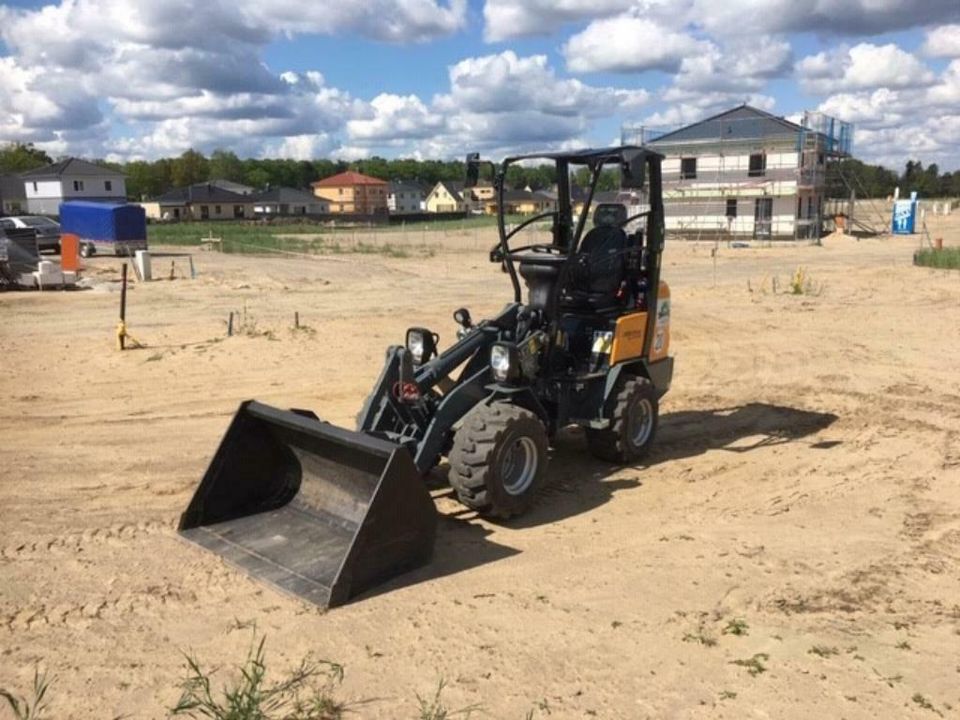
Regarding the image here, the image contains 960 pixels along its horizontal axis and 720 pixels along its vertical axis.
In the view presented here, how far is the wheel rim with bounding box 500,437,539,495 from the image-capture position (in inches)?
242

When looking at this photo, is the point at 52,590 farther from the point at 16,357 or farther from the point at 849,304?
the point at 849,304

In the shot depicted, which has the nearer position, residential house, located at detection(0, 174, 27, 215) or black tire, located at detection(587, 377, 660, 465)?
black tire, located at detection(587, 377, 660, 465)

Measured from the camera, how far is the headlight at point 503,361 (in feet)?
20.5

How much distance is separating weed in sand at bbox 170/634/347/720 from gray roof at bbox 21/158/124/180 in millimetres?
77380

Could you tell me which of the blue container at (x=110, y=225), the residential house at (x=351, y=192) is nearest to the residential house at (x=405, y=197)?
the residential house at (x=351, y=192)

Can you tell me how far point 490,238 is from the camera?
57750mm

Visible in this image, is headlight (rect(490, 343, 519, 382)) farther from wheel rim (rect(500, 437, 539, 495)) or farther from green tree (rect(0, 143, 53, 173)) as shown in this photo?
green tree (rect(0, 143, 53, 173))

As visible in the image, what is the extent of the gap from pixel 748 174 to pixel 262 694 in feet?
166

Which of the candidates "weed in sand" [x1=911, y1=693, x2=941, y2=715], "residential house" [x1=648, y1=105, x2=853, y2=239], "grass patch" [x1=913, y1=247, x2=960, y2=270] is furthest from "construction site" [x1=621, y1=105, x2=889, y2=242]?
"weed in sand" [x1=911, y1=693, x2=941, y2=715]

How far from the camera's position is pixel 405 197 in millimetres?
133250

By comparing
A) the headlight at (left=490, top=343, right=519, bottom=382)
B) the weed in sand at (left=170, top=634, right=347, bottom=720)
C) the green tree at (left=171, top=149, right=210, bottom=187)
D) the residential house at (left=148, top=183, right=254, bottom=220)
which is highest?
the green tree at (left=171, top=149, right=210, bottom=187)

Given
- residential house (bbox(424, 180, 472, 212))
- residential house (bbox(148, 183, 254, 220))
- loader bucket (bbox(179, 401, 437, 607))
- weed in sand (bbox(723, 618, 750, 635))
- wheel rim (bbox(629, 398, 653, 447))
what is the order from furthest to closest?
1. residential house (bbox(424, 180, 472, 212))
2. residential house (bbox(148, 183, 254, 220))
3. wheel rim (bbox(629, 398, 653, 447))
4. loader bucket (bbox(179, 401, 437, 607))
5. weed in sand (bbox(723, 618, 750, 635))

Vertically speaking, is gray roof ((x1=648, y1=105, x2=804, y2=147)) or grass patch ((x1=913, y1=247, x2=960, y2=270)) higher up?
gray roof ((x1=648, y1=105, x2=804, y2=147))

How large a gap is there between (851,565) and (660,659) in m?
1.94
